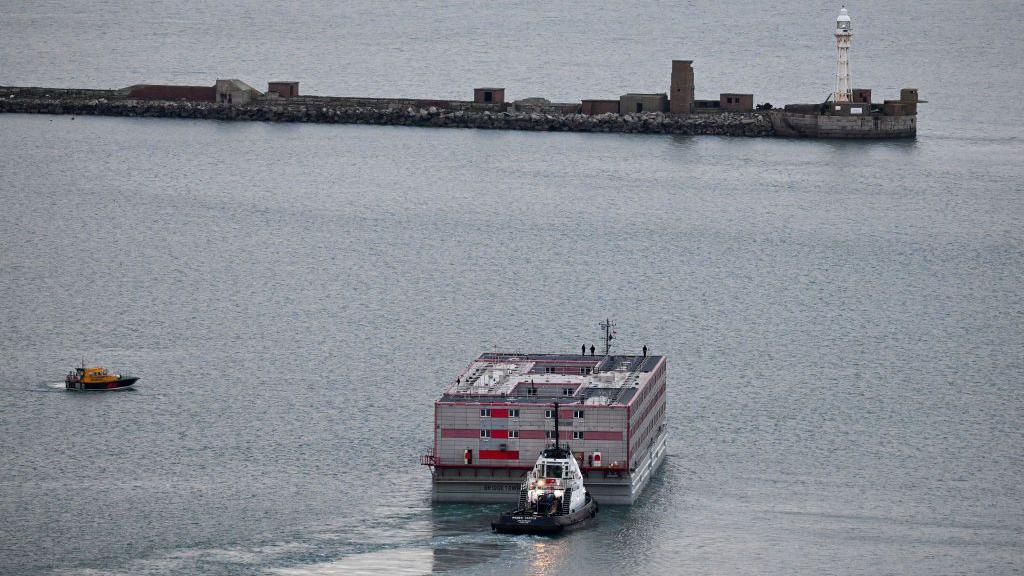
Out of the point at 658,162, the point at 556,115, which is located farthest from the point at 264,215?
the point at 556,115

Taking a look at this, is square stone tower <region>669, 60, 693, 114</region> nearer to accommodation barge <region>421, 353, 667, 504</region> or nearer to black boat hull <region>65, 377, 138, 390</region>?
black boat hull <region>65, 377, 138, 390</region>

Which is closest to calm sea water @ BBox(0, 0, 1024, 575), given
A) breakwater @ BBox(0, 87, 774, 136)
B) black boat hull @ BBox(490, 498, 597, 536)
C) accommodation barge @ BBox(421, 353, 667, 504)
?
black boat hull @ BBox(490, 498, 597, 536)

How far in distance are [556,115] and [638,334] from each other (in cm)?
5352

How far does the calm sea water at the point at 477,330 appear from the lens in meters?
44.0

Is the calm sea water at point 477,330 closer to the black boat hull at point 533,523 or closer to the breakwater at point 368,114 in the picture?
the black boat hull at point 533,523

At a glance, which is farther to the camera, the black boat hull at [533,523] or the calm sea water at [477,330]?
the calm sea water at [477,330]

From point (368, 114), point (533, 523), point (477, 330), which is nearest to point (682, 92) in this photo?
point (368, 114)

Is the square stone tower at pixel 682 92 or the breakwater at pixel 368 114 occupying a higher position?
the square stone tower at pixel 682 92

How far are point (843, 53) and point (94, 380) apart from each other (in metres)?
60.9

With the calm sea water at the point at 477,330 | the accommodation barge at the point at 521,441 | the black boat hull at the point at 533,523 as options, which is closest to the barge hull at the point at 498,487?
the accommodation barge at the point at 521,441

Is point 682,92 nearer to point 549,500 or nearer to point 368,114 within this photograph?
point 368,114

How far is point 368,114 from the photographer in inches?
4572

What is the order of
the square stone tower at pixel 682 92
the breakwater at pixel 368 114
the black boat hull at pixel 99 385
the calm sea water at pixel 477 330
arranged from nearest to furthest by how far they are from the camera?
the calm sea water at pixel 477 330, the black boat hull at pixel 99 385, the breakwater at pixel 368 114, the square stone tower at pixel 682 92

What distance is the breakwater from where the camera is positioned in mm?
110750
